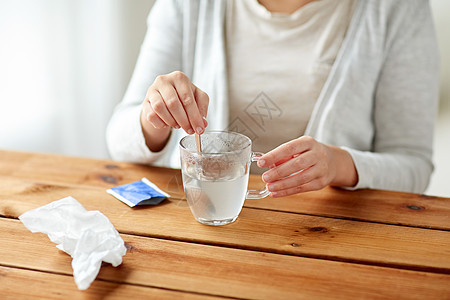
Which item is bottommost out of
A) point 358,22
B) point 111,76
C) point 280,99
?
point 111,76

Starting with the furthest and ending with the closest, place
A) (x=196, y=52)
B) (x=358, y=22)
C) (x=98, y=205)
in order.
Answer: (x=196, y=52) → (x=358, y=22) → (x=98, y=205)

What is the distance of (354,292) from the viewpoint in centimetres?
58

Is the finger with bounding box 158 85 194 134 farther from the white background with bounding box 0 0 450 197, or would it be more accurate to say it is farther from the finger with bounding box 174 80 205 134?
the white background with bounding box 0 0 450 197

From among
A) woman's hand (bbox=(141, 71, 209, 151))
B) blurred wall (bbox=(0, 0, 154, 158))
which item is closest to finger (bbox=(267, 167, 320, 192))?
woman's hand (bbox=(141, 71, 209, 151))

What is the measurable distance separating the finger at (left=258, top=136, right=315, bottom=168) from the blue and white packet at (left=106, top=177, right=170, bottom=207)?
0.20 metres

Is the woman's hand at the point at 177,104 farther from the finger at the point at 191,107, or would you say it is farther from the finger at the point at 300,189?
the finger at the point at 300,189

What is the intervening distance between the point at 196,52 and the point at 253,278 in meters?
0.76

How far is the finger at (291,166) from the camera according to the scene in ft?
2.51

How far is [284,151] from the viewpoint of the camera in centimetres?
76

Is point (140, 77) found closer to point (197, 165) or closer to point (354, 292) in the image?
point (197, 165)

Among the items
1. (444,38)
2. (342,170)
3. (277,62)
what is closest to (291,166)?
(342,170)

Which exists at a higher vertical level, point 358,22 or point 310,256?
point 358,22

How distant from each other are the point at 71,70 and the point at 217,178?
143cm

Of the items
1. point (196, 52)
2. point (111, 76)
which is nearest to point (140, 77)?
point (196, 52)
